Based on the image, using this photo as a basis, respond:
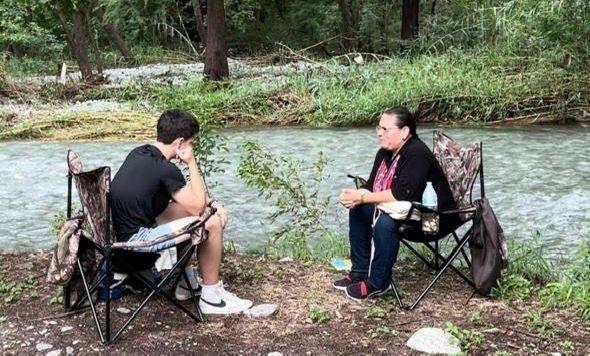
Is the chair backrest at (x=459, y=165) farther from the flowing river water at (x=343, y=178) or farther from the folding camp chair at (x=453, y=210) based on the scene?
the flowing river water at (x=343, y=178)

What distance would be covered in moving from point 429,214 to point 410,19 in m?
16.2

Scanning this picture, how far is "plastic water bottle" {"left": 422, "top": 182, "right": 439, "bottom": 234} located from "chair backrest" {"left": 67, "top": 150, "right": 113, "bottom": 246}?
1566mm

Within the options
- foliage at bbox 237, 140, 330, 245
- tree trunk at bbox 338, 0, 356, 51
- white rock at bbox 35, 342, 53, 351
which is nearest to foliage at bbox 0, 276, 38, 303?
white rock at bbox 35, 342, 53, 351

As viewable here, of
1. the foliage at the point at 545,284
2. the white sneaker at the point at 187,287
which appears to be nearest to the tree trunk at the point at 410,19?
the foliage at the point at 545,284

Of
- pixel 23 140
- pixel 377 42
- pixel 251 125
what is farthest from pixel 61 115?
pixel 377 42

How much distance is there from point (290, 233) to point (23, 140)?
23.3ft

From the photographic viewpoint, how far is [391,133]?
3793mm

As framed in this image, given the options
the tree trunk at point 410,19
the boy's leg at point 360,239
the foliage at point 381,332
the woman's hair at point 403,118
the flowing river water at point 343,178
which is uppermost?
the tree trunk at point 410,19

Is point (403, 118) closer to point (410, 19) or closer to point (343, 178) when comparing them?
point (343, 178)

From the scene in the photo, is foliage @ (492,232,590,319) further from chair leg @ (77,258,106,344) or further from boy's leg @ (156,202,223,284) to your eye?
chair leg @ (77,258,106,344)

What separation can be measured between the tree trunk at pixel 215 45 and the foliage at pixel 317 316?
11.6 m

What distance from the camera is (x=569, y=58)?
11219 mm

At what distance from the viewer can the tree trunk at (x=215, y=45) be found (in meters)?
14.7

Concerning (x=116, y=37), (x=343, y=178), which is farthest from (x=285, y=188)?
(x=116, y=37)
